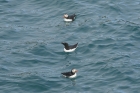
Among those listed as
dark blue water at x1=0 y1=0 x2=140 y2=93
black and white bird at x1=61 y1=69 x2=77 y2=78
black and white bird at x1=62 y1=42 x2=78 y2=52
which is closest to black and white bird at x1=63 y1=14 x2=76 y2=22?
dark blue water at x1=0 y1=0 x2=140 y2=93

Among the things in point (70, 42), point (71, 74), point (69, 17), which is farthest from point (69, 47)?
point (69, 17)

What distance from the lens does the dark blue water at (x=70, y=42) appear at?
34281mm

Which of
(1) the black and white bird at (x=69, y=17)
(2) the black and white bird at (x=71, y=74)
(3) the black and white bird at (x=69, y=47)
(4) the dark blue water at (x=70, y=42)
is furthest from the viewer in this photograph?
(1) the black and white bird at (x=69, y=17)

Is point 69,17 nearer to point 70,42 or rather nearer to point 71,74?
point 70,42

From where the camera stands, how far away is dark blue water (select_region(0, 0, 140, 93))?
3428 centimetres

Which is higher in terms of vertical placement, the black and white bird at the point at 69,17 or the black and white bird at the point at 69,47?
the black and white bird at the point at 69,17

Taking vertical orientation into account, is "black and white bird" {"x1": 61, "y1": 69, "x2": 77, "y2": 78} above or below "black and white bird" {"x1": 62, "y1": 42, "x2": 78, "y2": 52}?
below

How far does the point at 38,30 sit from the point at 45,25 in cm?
125

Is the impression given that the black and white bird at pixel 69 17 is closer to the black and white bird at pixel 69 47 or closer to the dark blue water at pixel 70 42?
the dark blue water at pixel 70 42

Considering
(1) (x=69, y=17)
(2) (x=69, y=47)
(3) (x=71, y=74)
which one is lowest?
(3) (x=71, y=74)

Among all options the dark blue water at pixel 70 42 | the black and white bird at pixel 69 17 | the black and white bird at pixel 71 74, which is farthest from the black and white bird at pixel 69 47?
the black and white bird at pixel 69 17

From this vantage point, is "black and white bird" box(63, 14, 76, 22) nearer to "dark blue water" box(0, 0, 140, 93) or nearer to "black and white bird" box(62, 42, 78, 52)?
"dark blue water" box(0, 0, 140, 93)

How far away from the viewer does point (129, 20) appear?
4359cm

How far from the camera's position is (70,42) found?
41.2m
